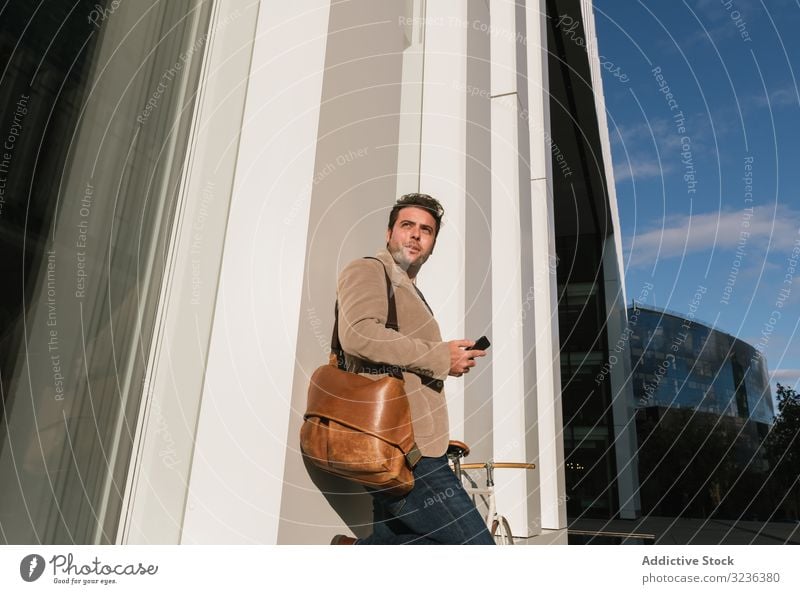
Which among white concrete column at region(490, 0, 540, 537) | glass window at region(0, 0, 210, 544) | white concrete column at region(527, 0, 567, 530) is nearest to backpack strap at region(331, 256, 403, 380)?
glass window at region(0, 0, 210, 544)

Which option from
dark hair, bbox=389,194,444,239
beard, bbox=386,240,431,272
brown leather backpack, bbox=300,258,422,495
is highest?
dark hair, bbox=389,194,444,239

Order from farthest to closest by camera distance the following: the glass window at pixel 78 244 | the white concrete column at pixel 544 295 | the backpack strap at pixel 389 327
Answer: the white concrete column at pixel 544 295 < the backpack strap at pixel 389 327 < the glass window at pixel 78 244

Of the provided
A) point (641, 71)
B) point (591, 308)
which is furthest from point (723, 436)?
point (641, 71)

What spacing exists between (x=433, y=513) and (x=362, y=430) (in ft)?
1.00

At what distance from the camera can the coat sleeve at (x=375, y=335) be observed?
1.26 metres

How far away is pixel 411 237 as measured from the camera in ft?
5.17

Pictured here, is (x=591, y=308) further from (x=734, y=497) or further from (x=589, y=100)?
(x=589, y=100)

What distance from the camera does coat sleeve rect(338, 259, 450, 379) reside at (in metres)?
1.26

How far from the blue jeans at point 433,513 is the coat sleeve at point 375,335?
0.26 metres

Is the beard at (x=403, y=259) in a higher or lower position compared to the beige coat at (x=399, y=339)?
higher

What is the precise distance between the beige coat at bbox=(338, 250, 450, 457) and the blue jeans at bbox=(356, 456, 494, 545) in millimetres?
58

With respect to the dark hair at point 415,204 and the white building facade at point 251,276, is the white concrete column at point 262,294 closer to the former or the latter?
the white building facade at point 251,276

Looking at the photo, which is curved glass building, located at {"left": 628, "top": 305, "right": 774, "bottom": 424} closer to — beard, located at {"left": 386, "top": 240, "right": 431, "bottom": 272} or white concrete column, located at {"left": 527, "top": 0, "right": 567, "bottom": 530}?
white concrete column, located at {"left": 527, "top": 0, "right": 567, "bottom": 530}

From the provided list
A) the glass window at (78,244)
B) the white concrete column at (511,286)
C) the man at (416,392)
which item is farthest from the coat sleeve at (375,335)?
the white concrete column at (511,286)
